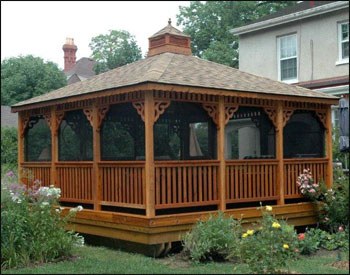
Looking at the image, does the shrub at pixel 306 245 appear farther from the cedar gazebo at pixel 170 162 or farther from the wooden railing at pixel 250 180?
the wooden railing at pixel 250 180

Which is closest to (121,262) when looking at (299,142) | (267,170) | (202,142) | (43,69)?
(267,170)

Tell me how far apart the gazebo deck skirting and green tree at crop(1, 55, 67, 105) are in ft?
70.7

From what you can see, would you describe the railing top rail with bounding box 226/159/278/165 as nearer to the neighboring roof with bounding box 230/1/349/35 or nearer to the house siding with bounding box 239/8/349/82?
the house siding with bounding box 239/8/349/82

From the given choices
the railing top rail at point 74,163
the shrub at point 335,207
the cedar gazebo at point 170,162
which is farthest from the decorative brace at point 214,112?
the shrub at point 335,207

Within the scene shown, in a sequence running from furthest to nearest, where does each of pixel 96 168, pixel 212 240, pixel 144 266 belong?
pixel 96 168 < pixel 212 240 < pixel 144 266

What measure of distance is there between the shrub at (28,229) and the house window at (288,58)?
46.4ft

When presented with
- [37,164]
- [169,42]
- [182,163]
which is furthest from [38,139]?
[182,163]

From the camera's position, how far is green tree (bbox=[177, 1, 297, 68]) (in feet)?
95.5

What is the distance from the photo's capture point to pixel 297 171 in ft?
41.7

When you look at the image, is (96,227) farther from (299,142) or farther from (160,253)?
(299,142)

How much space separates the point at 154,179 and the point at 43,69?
2699 cm

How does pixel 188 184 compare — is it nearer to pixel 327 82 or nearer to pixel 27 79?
pixel 327 82

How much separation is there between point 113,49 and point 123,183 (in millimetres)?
33569

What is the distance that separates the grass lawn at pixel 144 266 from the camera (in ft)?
28.0
